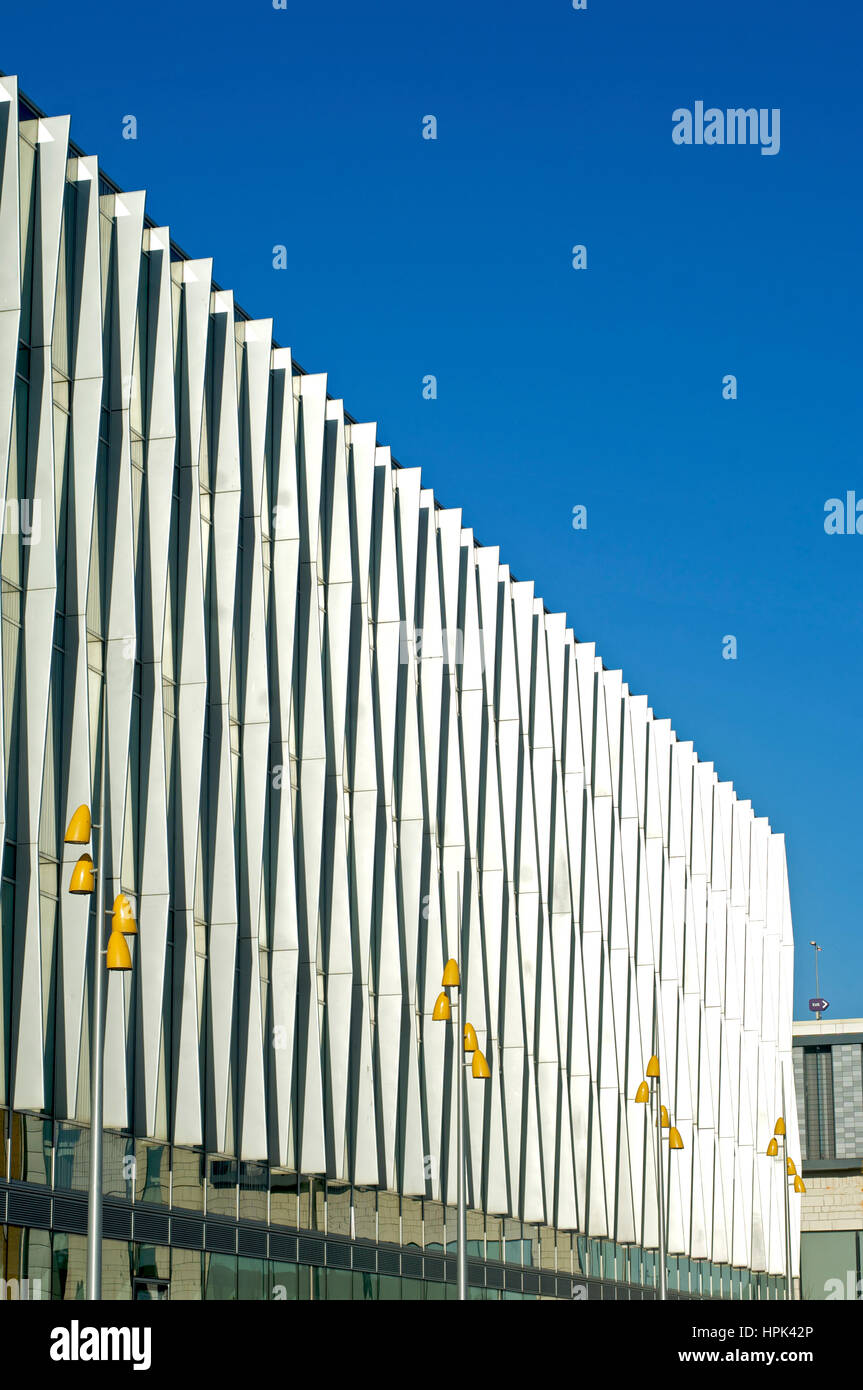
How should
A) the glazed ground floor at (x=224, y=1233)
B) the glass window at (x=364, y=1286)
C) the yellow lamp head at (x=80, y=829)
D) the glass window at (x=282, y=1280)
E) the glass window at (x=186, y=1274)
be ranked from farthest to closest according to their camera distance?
the glass window at (x=364, y=1286)
the glass window at (x=282, y=1280)
the glass window at (x=186, y=1274)
the glazed ground floor at (x=224, y=1233)
the yellow lamp head at (x=80, y=829)

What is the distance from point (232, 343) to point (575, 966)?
91.8 feet

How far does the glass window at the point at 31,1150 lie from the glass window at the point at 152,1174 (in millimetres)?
3540

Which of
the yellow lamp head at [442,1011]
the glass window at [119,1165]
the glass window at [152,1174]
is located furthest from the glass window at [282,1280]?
the yellow lamp head at [442,1011]

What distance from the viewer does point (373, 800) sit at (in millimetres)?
48156

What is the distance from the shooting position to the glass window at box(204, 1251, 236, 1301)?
125 feet

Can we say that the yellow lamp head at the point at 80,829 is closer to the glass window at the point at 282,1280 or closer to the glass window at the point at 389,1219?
the glass window at the point at 282,1280

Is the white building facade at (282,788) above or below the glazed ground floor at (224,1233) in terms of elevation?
above

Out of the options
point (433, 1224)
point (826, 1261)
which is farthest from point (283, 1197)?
point (826, 1261)

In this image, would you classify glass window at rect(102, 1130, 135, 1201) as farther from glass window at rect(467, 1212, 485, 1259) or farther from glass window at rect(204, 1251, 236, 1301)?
glass window at rect(467, 1212, 485, 1259)

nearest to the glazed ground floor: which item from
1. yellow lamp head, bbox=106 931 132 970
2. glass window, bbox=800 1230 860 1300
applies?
yellow lamp head, bbox=106 931 132 970

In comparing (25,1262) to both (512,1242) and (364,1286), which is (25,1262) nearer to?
(364,1286)

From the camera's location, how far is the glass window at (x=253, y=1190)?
40.1 m

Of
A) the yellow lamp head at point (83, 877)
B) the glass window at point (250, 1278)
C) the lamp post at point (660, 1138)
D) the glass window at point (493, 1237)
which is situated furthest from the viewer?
the glass window at point (493, 1237)
